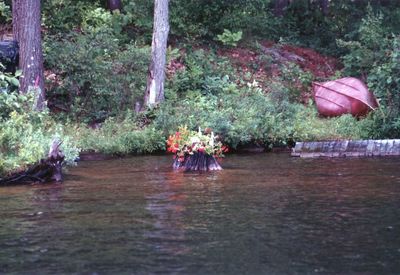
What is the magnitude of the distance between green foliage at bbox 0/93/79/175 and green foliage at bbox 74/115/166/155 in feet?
5.60

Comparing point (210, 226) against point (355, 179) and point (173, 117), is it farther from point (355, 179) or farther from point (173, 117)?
point (173, 117)

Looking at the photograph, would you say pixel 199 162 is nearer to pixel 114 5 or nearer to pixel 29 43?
pixel 29 43

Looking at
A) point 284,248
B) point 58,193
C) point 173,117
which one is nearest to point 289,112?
point 173,117

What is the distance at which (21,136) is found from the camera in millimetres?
12508

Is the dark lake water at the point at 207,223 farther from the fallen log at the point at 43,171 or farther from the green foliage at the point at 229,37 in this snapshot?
the green foliage at the point at 229,37

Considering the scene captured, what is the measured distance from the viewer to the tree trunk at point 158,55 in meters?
19.8

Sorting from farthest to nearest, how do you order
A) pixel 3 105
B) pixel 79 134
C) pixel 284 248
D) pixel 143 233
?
pixel 79 134, pixel 3 105, pixel 143 233, pixel 284 248

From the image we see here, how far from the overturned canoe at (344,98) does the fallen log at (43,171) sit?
11.2m

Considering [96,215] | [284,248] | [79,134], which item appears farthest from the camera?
[79,134]

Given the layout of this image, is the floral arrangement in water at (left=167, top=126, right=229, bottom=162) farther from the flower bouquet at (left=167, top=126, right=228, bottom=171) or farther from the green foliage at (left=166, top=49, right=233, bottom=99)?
the green foliage at (left=166, top=49, right=233, bottom=99)

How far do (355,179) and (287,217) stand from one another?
374cm

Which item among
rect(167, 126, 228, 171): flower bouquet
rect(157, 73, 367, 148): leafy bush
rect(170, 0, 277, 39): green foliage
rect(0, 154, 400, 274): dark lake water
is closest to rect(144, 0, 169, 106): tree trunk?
rect(157, 73, 367, 148): leafy bush

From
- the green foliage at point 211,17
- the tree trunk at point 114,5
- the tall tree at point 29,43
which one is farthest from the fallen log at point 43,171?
the tree trunk at point 114,5

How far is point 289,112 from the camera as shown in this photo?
1845 cm
